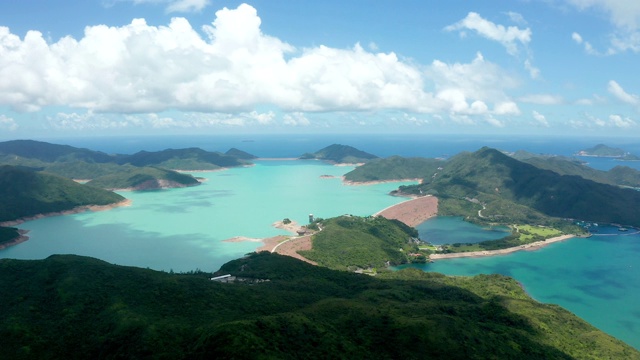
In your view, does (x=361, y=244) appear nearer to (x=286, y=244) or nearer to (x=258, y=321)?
(x=286, y=244)

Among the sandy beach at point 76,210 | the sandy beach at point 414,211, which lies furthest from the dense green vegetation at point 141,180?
the sandy beach at point 414,211

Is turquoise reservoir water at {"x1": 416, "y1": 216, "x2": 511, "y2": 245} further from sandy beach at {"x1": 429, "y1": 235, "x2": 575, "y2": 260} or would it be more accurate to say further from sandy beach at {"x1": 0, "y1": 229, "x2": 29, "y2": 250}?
sandy beach at {"x1": 0, "y1": 229, "x2": 29, "y2": 250}

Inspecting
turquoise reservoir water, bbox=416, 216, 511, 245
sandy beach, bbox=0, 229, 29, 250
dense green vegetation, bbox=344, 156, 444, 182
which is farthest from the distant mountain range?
turquoise reservoir water, bbox=416, 216, 511, 245

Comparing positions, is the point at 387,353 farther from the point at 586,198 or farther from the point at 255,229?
the point at 586,198

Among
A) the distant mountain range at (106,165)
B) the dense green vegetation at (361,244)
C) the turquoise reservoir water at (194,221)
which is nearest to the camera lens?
the dense green vegetation at (361,244)

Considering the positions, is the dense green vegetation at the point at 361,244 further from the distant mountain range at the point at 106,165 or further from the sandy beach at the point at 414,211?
the distant mountain range at the point at 106,165

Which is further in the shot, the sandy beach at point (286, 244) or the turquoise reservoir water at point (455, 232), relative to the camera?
the turquoise reservoir water at point (455, 232)
